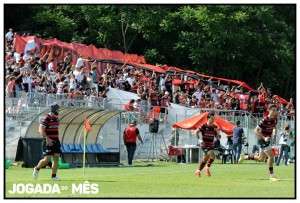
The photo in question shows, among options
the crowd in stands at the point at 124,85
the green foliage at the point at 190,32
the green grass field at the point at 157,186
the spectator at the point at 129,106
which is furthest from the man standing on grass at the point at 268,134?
the green foliage at the point at 190,32

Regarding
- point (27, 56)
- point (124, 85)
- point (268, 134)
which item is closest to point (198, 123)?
point (124, 85)

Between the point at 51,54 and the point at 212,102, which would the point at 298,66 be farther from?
the point at 212,102

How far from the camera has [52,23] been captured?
179ft

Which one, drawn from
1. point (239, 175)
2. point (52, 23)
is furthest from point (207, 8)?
point (239, 175)

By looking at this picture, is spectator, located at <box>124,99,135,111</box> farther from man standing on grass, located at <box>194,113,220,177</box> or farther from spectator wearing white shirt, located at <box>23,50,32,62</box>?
man standing on grass, located at <box>194,113,220,177</box>

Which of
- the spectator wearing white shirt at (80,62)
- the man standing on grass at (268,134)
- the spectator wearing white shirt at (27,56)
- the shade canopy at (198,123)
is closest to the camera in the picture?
the man standing on grass at (268,134)

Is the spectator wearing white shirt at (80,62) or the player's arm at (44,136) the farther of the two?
the spectator wearing white shirt at (80,62)

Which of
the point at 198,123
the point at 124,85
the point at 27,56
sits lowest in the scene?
the point at 198,123

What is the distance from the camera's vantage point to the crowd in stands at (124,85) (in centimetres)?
3912

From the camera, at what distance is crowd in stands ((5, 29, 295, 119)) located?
128 ft

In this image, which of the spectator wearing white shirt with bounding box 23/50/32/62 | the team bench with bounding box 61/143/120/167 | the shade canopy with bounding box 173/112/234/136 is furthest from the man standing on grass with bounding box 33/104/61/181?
the shade canopy with bounding box 173/112/234/136

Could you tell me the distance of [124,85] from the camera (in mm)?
47094

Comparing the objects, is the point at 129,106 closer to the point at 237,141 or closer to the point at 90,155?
the point at 237,141

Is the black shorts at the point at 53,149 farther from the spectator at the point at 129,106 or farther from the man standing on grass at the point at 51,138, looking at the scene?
the spectator at the point at 129,106
